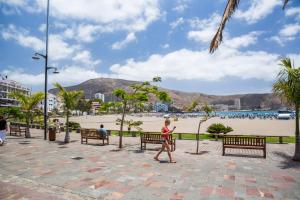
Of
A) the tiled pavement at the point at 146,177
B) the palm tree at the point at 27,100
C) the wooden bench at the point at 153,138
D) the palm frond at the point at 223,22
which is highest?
the palm frond at the point at 223,22

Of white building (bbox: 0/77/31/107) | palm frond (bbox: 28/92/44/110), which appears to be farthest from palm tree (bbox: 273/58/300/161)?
white building (bbox: 0/77/31/107)

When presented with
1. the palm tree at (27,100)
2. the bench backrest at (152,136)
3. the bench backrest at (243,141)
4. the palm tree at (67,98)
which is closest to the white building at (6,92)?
the palm tree at (27,100)

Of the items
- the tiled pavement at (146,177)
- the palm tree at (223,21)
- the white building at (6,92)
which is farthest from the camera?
the white building at (6,92)

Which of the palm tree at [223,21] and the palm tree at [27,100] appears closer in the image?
the palm tree at [223,21]

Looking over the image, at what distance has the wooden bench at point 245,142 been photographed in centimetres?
1032

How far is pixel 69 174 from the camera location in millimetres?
7480

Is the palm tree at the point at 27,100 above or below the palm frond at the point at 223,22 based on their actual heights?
below

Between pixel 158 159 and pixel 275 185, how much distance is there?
14.7ft

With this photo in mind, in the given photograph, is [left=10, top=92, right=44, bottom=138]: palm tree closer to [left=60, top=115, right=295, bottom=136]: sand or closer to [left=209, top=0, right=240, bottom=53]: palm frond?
[left=60, top=115, right=295, bottom=136]: sand

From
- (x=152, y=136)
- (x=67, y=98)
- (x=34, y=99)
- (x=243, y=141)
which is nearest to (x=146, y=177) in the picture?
(x=243, y=141)

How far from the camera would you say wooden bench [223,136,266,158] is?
10.3 meters

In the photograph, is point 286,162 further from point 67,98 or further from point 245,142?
point 67,98

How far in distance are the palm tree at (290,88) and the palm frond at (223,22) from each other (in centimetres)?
409

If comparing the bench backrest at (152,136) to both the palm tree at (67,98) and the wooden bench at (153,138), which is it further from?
the palm tree at (67,98)
